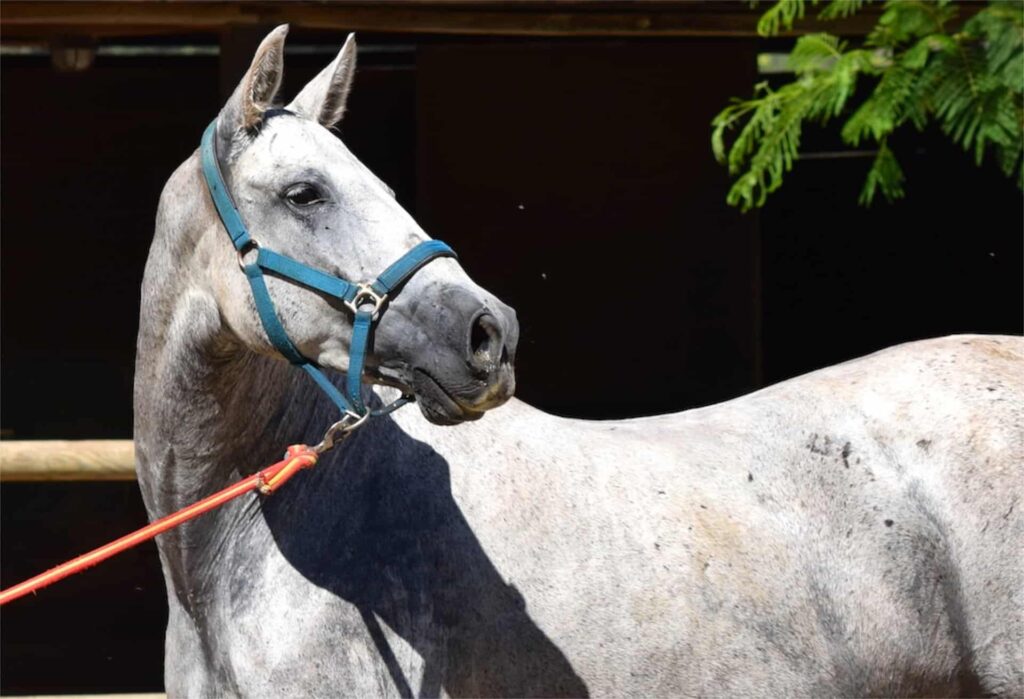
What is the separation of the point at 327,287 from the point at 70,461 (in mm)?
1923

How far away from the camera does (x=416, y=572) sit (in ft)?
8.36

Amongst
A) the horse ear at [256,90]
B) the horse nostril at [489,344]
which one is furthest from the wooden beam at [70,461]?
the horse nostril at [489,344]

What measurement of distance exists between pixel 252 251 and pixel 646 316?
483 centimetres

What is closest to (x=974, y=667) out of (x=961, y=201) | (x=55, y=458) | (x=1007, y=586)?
(x=1007, y=586)

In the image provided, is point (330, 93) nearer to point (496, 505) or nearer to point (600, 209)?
point (496, 505)

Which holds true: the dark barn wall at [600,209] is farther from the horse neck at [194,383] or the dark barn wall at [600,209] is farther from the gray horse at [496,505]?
the horse neck at [194,383]

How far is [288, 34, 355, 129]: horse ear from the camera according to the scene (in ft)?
8.55

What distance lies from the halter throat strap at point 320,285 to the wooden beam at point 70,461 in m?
1.67

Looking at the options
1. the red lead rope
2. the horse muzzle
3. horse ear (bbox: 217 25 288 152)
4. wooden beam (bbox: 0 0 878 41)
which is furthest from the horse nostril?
wooden beam (bbox: 0 0 878 41)

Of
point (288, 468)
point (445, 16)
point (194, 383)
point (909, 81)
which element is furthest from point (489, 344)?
point (445, 16)

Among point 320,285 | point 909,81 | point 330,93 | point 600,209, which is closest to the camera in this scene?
point 320,285

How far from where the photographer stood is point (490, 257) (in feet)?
23.1

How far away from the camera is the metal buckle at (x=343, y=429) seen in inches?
96.6

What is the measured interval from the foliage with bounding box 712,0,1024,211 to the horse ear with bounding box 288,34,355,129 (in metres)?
2.00
